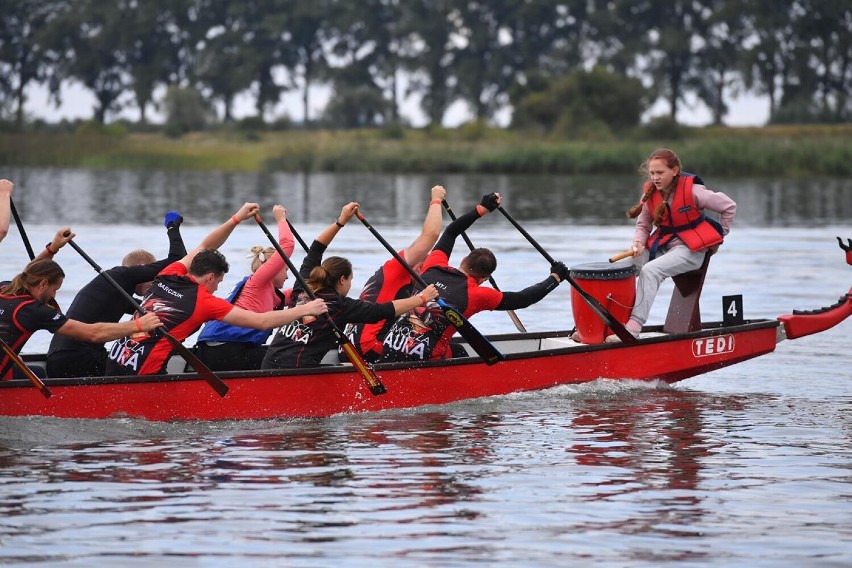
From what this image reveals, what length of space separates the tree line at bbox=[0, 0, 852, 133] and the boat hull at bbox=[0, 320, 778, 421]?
192 ft

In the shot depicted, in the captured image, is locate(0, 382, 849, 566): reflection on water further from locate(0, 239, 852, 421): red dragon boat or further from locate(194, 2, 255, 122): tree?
locate(194, 2, 255, 122): tree

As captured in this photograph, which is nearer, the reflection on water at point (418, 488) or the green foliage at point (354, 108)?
the reflection on water at point (418, 488)

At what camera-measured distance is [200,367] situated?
33.6ft

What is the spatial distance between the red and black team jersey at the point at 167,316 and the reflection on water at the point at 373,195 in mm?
21197

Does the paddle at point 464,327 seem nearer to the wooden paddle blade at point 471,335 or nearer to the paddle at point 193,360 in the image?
the wooden paddle blade at point 471,335

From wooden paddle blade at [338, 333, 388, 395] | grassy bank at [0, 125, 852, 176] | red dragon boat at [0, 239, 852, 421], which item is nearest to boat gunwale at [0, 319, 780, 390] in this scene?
red dragon boat at [0, 239, 852, 421]

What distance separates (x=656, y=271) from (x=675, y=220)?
0.44 meters

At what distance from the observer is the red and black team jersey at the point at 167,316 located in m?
10.2

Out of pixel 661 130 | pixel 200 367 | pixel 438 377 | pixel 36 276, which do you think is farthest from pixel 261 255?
pixel 661 130

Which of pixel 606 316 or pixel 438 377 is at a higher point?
→ pixel 606 316

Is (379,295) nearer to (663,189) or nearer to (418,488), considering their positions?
(663,189)

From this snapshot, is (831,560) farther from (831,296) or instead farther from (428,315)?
(831,296)

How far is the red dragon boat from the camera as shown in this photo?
33.4 feet

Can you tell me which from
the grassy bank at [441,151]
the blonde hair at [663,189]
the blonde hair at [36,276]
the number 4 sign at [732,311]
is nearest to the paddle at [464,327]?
the blonde hair at [663,189]
